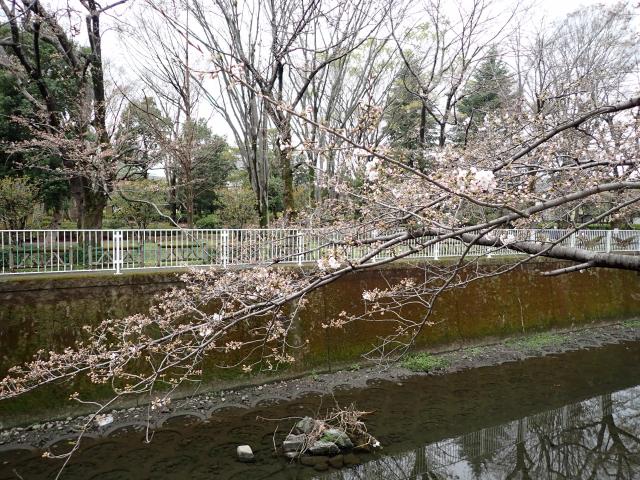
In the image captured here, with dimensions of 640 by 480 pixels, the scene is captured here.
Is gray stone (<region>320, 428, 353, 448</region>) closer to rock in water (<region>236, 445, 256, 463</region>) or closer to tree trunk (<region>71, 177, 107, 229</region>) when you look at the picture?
rock in water (<region>236, 445, 256, 463</region>)

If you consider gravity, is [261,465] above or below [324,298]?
below

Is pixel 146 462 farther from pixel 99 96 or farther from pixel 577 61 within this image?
pixel 577 61

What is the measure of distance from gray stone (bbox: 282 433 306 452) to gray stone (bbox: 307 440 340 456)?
0.12 m

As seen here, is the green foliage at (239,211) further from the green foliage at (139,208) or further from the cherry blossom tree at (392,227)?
the cherry blossom tree at (392,227)

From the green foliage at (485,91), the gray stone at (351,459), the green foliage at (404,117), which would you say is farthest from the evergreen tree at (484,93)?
the gray stone at (351,459)

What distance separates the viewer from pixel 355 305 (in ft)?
27.8

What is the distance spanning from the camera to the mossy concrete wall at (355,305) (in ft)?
19.2

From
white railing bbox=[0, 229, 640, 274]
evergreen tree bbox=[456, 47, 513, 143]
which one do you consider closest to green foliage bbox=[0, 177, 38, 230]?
white railing bbox=[0, 229, 640, 274]

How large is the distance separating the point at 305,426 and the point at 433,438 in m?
1.68

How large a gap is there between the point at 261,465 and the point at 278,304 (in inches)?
120

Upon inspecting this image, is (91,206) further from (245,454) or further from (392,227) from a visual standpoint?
(392,227)

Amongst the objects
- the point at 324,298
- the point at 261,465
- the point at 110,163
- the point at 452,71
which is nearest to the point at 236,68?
the point at 261,465

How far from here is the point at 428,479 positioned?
15.2ft

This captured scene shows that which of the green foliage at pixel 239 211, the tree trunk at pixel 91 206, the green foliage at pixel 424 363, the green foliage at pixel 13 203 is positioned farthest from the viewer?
the green foliage at pixel 239 211
